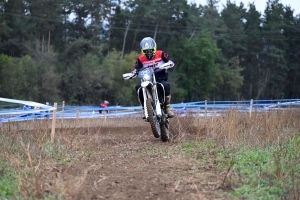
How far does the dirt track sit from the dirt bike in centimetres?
98

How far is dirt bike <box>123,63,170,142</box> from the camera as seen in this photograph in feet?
29.1

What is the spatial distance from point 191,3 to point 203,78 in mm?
13364

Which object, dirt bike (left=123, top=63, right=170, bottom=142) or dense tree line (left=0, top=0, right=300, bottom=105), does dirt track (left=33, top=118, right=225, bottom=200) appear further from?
dense tree line (left=0, top=0, right=300, bottom=105)

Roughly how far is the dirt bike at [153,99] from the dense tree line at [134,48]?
31.9 meters

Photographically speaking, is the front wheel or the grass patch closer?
the grass patch

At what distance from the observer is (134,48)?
5859 centimetres

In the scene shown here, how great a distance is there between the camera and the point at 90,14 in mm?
50812

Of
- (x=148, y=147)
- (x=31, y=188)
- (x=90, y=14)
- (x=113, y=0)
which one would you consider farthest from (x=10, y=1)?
(x=31, y=188)

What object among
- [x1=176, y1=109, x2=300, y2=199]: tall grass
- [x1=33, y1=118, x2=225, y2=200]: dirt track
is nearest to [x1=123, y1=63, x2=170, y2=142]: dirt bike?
[x1=176, y1=109, x2=300, y2=199]: tall grass

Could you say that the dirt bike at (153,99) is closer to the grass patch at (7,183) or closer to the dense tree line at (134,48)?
the grass patch at (7,183)

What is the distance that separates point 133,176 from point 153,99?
3.59 meters

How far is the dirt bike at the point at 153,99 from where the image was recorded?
8.87m

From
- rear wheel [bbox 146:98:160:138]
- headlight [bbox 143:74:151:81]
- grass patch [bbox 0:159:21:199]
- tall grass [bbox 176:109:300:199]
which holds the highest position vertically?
headlight [bbox 143:74:151:81]

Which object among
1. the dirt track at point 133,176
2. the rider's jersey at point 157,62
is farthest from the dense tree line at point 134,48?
the dirt track at point 133,176
